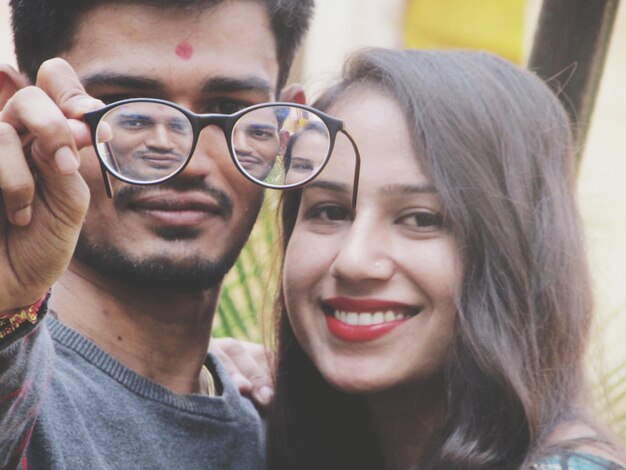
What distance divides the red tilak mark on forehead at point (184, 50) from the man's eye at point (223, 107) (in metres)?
0.14

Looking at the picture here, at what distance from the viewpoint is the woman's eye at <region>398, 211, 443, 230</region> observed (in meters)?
2.82

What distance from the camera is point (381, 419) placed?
10.3 feet

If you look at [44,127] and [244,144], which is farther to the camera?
[244,144]

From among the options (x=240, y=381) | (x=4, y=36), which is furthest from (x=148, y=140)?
(x=4, y=36)

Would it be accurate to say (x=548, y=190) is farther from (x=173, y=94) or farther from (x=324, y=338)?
(x=173, y=94)

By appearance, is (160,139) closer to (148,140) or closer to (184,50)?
(148,140)

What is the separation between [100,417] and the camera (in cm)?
273

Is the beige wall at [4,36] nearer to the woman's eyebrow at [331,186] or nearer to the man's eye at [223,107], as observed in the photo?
the man's eye at [223,107]

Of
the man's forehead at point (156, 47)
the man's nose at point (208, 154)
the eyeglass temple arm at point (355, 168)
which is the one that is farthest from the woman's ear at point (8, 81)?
the eyeglass temple arm at point (355, 168)

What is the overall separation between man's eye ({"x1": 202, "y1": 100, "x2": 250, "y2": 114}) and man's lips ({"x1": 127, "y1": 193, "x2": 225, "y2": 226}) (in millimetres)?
244

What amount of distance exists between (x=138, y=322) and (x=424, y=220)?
2.69 ft

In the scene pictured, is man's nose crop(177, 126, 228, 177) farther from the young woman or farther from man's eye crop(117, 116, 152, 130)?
man's eye crop(117, 116, 152, 130)

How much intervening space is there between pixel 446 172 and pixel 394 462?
82 centimetres

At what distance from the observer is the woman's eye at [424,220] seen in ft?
9.25
